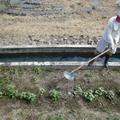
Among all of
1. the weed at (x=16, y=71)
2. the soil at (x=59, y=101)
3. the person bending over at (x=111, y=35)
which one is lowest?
the soil at (x=59, y=101)

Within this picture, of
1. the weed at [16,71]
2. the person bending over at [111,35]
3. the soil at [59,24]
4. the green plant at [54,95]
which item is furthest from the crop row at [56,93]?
the soil at [59,24]

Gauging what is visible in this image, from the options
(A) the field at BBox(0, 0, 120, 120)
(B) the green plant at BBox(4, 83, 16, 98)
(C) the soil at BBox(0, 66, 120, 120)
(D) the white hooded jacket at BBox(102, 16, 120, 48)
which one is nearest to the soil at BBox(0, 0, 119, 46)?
(A) the field at BBox(0, 0, 120, 120)

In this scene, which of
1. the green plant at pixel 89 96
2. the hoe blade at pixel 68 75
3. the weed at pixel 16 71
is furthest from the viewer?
the weed at pixel 16 71

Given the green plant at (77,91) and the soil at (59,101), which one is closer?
the soil at (59,101)

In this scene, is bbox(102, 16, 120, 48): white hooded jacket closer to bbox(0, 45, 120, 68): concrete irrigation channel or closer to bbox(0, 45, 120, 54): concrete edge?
bbox(0, 45, 120, 68): concrete irrigation channel

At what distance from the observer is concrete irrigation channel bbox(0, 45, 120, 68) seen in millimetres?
9945

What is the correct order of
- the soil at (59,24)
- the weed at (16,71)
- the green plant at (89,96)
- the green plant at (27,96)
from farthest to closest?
the soil at (59,24)
the weed at (16,71)
the green plant at (89,96)
the green plant at (27,96)

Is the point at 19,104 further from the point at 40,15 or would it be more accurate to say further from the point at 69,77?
the point at 40,15

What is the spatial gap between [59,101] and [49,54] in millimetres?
2098

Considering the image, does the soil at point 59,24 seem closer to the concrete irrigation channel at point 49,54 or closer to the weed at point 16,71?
the concrete irrigation channel at point 49,54

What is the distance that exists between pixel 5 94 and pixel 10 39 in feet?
8.66

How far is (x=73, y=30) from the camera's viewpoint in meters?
11.3

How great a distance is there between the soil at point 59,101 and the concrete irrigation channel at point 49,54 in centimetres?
77

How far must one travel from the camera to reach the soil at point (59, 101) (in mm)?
8062
